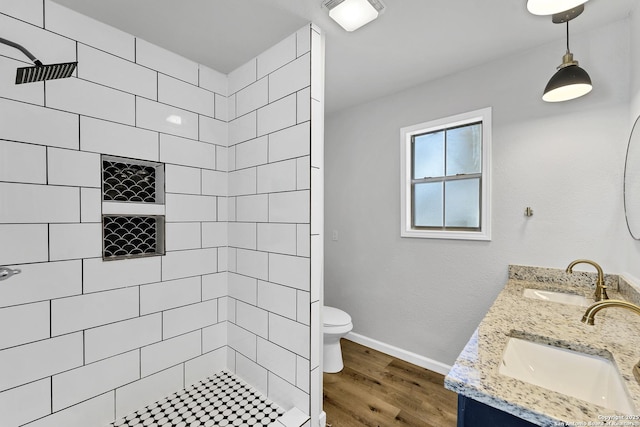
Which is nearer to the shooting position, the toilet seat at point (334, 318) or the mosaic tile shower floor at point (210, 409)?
the mosaic tile shower floor at point (210, 409)

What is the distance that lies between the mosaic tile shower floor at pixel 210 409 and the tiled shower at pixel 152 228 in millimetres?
60

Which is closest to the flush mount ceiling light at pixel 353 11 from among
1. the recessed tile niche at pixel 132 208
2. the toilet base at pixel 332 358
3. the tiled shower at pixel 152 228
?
the tiled shower at pixel 152 228

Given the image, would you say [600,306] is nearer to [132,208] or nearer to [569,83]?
[569,83]

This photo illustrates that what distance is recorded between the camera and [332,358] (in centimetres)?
221

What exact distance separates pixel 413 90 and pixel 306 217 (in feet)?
5.40

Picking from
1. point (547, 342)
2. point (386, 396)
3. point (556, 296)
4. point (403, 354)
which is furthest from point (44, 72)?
point (403, 354)

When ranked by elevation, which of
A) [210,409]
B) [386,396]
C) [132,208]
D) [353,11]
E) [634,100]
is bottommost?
[386,396]

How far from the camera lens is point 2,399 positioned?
1.11m

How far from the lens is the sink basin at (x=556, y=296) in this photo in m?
1.50

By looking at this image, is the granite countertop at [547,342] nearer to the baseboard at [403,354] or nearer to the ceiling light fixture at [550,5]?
the baseboard at [403,354]

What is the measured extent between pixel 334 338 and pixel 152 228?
1.56 metres

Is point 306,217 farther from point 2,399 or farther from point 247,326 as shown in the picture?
point 2,399

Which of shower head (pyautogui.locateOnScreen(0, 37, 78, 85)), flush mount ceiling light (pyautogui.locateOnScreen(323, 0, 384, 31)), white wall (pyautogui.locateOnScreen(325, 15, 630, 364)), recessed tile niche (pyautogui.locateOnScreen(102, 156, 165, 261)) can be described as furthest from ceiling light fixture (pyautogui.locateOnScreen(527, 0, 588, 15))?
recessed tile niche (pyautogui.locateOnScreen(102, 156, 165, 261))

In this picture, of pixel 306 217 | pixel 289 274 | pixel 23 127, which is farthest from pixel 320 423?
pixel 23 127
